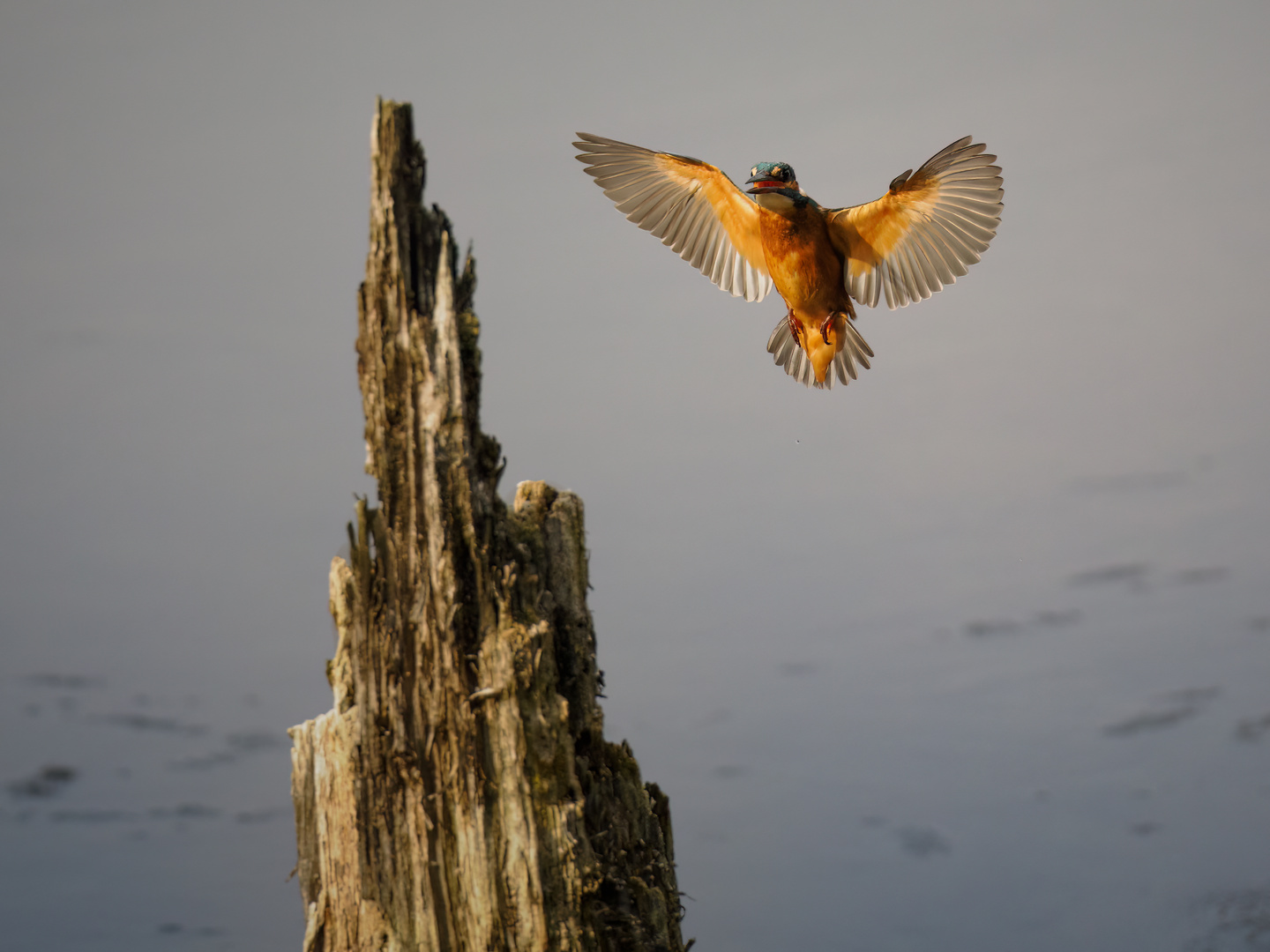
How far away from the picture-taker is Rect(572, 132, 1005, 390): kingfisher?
7211 mm

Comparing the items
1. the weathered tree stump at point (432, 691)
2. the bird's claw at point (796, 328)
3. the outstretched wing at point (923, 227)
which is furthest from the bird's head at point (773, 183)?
the weathered tree stump at point (432, 691)

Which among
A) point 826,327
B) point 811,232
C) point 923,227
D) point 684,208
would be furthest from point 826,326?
point 684,208

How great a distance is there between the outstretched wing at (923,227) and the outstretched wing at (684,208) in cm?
83

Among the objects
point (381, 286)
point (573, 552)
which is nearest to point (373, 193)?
point (381, 286)

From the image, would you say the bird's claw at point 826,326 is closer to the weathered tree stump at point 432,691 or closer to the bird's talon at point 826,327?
the bird's talon at point 826,327

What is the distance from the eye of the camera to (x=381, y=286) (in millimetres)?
6555

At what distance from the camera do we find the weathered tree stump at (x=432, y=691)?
21.0ft

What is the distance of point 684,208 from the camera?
27.1 ft

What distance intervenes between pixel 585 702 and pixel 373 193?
4.13m

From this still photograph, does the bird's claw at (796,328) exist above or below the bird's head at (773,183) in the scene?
below

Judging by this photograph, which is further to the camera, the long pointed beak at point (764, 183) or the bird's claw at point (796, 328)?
the bird's claw at point (796, 328)

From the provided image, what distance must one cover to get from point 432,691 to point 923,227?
540cm

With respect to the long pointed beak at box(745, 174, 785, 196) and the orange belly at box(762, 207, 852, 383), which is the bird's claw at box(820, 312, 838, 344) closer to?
the orange belly at box(762, 207, 852, 383)

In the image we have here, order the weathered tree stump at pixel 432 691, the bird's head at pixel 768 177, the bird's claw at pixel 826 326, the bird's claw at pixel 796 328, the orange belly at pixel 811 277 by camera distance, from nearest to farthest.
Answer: the weathered tree stump at pixel 432 691, the bird's head at pixel 768 177, the orange belly at pixel 811 277, the bird's claw at pixel 826 326, the bird's claw at pixel 796 328
